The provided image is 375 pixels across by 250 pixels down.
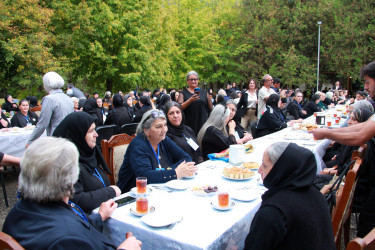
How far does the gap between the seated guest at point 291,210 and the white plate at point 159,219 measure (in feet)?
1.80

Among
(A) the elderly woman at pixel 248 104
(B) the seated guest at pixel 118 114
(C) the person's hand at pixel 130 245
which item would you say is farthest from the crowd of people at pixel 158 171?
(A) the elderly woman at pixel 248 104

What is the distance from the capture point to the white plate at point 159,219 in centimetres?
196

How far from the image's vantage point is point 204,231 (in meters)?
1.91

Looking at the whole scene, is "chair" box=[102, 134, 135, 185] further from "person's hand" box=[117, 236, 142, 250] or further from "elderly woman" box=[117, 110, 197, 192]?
Answer: "person's hand" box=[117, 236, 142, 250]

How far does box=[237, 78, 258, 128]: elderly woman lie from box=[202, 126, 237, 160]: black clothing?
3.99 meters

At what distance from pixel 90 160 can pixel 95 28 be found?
50.6ft

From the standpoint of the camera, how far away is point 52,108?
4.30 metres

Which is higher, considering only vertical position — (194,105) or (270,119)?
(194,105)

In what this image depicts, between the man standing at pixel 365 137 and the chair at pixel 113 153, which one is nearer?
the man standing at pixel 365 137

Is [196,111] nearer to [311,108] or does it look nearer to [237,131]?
[237,131]

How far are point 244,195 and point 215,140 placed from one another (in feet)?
6.71

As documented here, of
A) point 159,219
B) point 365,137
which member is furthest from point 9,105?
point 365,137

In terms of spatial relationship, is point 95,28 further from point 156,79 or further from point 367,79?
point 367,79

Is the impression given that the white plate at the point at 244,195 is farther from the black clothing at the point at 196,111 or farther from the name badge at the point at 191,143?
the black clothing at the point at 196,111
